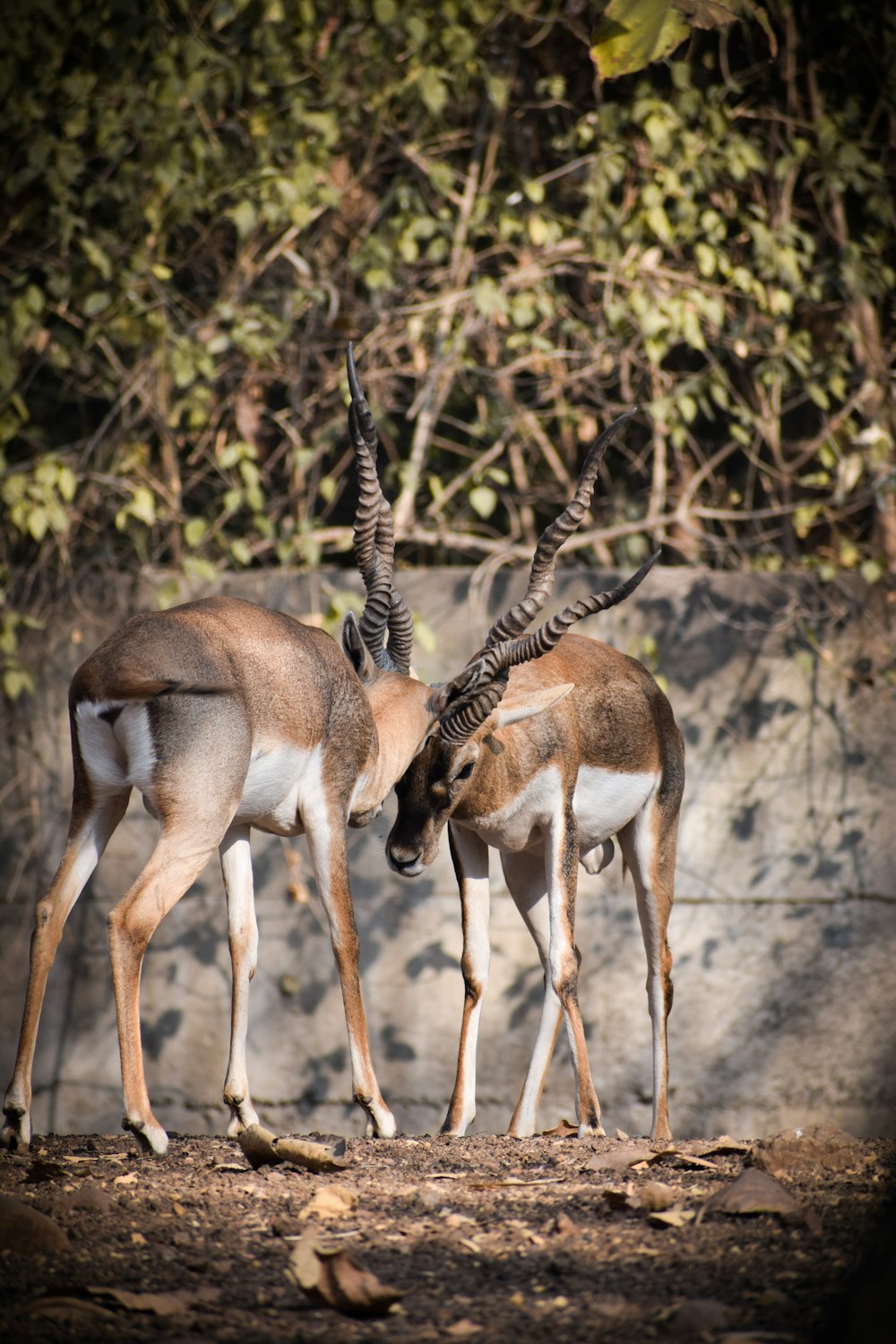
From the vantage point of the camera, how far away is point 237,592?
7066mm

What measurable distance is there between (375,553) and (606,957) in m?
2.83

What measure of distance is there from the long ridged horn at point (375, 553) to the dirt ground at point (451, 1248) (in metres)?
1.86

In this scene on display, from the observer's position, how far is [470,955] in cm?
495

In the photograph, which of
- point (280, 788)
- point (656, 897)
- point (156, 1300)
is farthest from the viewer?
point (656, 897)

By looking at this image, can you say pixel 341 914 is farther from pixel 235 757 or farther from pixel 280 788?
pixel 235 757

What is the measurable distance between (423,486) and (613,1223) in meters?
5.67

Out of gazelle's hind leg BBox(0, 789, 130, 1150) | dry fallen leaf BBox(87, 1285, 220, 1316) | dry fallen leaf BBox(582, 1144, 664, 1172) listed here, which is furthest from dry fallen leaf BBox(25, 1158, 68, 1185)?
dry fallen leaf BBox(582, 1144, 664, 1172)

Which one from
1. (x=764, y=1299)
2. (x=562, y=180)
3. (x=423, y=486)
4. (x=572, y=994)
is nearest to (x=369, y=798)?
(x=572, y=994)

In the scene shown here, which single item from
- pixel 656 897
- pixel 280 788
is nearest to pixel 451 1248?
pixel 280 788

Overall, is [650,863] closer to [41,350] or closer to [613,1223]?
[613,1223]

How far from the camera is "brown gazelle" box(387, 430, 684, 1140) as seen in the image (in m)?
4.61

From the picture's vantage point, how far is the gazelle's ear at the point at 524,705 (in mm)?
4711

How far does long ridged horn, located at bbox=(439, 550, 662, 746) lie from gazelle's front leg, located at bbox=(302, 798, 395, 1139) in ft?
1.85

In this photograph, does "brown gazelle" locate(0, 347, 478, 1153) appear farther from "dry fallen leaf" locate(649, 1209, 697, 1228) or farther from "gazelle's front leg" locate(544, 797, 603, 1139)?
"dry fallen leaf" locate(649, 1209, 697, 1228)
